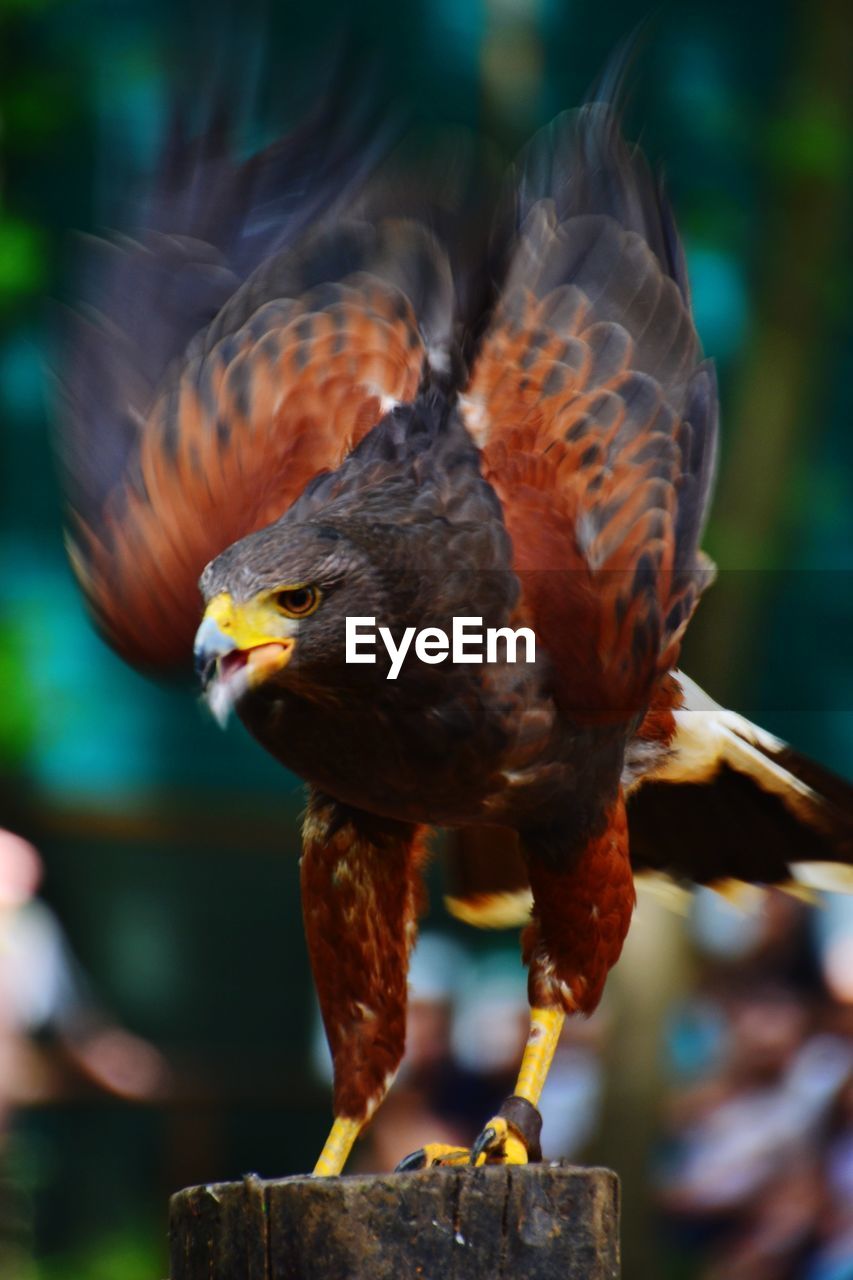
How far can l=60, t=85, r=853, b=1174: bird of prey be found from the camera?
2.81 m

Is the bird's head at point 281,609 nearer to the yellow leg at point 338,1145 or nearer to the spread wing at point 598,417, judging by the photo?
the spread wing at point 598,417

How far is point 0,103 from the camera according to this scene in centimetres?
620

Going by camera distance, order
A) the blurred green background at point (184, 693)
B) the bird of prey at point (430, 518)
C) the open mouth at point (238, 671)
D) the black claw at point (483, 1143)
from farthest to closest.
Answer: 1. the blurred green background at point (184, 693)
2. the black claw at point (483, 1143)
3. the bird of prey at point (430, 518)
4. the open mouth at point (238, 671)

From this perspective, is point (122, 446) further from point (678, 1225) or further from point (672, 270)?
point (678, 1225)

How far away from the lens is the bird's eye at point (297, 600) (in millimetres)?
2586

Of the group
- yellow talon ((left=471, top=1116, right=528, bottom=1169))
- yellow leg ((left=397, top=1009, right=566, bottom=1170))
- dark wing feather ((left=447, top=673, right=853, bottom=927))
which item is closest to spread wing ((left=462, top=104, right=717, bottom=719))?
dark wing feather ((left=447, top=673, right=853, bottom=927))

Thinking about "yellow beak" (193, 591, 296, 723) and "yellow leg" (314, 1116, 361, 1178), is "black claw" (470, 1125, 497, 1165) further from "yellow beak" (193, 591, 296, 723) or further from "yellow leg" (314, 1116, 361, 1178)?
"yellow beak" (193, 591, 296, 723)

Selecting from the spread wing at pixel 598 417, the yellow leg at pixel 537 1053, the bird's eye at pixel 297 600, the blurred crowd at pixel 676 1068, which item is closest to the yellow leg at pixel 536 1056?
the yellow leg at pixel 537 1053

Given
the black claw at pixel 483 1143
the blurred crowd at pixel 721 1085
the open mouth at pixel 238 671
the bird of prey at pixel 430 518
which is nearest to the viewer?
the open mouth at pixel 238 671

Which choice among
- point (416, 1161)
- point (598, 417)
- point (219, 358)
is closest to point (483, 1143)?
point (416, 1161)

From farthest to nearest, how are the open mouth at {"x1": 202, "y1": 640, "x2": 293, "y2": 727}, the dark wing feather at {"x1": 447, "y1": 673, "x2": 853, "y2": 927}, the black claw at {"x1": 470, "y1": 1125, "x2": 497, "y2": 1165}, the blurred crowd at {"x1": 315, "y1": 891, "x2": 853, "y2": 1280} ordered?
the blurred crowd at {"x1": 315, "y1": 891, "x2": 853, "y2": 1280} < the dark wing feather at {"x1": 447, "y1": 673, "x2": 853, "y2": 927} < the black claw at {"x1": 470, "y1": 1125, "x2": 497, "y2": 1165} < the open mouth at {"x1": 202, "y1": 640, "x2": 293, "y2": 727}

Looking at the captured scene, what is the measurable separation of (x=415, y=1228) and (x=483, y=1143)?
1.12 feet

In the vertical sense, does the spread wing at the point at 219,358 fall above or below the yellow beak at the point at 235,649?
above

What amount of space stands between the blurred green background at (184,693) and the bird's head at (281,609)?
10.7ft
